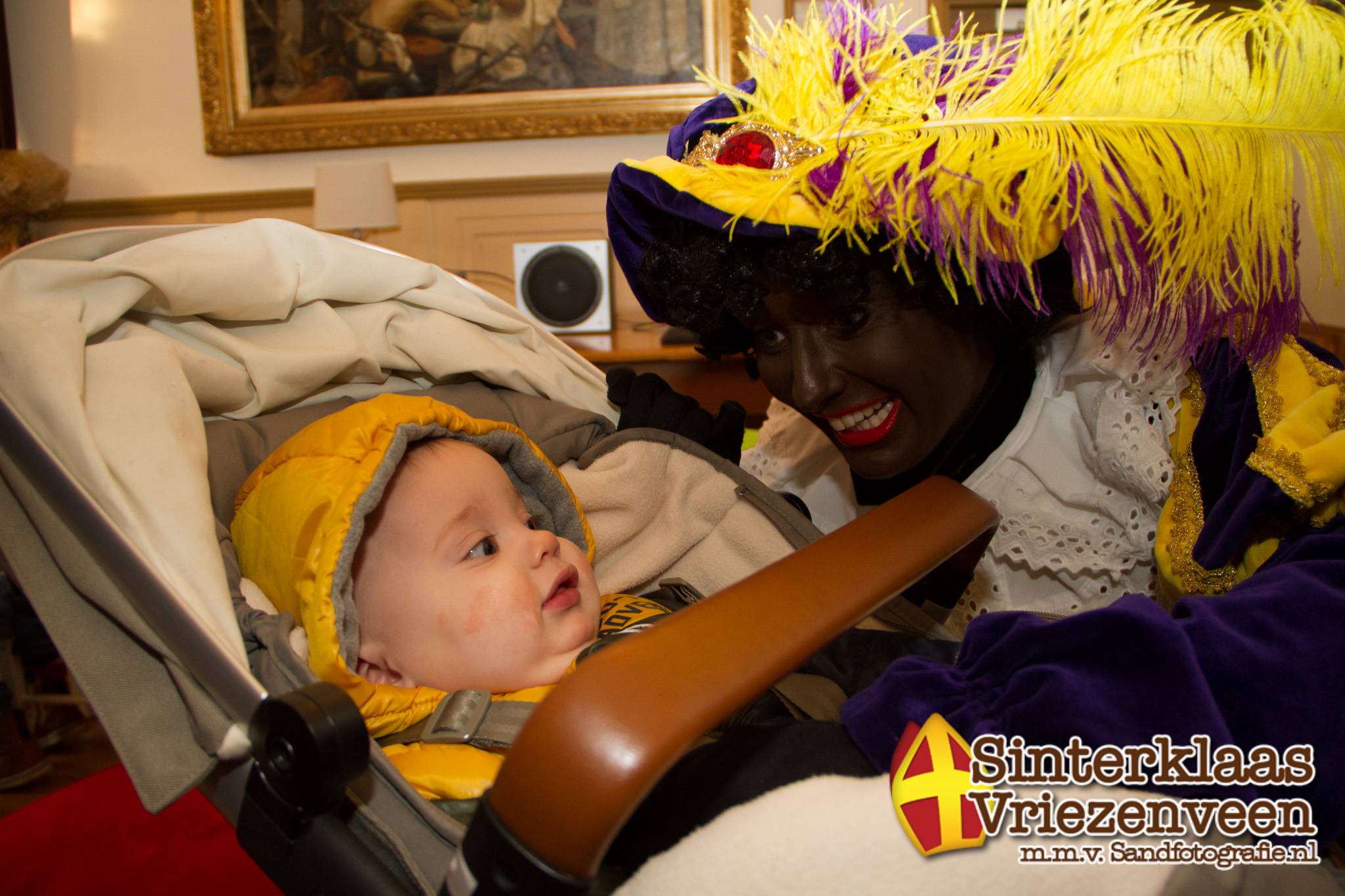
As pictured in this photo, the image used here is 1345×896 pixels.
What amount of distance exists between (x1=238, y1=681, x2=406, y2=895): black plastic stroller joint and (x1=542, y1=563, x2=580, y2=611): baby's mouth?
11.7 inches

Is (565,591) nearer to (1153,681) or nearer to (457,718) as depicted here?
(457,718)

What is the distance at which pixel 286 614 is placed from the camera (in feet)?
2.43

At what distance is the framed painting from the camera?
2.84 metres

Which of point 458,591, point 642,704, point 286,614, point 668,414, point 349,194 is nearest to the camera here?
point 642,704

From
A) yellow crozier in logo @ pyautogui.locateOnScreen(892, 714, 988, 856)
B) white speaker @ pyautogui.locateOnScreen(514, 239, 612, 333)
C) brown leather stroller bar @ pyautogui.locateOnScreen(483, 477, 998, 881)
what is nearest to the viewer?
brown leather stroller bar @ pyautogui.locateOnScreen(483, 477, 998, 881)

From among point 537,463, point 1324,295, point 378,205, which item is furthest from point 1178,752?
Result: point 378,205

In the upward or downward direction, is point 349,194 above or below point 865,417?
above

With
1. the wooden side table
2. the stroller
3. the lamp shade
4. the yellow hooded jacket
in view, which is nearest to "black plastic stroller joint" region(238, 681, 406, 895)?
the stroller

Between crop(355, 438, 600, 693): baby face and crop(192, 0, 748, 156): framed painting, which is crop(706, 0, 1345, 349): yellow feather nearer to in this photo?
crop(355, 438, 600, 693): baby face

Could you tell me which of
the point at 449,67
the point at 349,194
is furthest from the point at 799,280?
the point at 449,67

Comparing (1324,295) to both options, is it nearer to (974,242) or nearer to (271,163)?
(974,242)

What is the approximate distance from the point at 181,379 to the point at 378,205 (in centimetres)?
205

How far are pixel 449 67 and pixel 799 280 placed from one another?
94.5 inches

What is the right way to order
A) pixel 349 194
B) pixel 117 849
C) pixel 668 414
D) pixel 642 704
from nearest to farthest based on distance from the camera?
pixel 642 704
pixel 668 414
pixel 117 849
pixel 349 194
